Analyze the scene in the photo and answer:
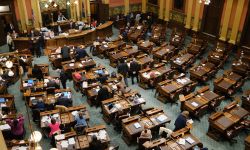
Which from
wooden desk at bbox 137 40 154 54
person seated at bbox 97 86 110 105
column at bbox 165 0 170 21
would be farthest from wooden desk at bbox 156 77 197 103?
column at bbox 165 0 170 21

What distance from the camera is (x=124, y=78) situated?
46.5 ft

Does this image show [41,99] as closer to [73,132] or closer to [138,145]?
[73,132]

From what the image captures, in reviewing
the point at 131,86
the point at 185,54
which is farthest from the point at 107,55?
the point at 185,54

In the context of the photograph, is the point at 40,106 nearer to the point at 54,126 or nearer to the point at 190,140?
the point at 54,126

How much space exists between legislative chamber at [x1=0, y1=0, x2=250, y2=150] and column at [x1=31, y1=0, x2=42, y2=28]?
73 mm

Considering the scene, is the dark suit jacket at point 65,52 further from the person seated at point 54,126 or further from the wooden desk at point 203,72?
the wooden desk at point 203,72

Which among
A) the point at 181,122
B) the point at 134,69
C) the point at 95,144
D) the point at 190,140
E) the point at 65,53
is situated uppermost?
the point at 65,53

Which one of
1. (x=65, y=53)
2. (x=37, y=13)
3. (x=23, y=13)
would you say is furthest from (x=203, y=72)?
(x=23, y=13)

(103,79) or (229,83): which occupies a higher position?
(103,79)

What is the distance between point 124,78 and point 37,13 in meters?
Answer: 10.0

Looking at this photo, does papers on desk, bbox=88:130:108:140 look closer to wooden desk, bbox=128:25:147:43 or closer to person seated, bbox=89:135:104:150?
person seated, bbox=89:135:104:150

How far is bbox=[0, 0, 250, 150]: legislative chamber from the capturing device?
1010cm

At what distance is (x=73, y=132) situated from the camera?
9.74 metres

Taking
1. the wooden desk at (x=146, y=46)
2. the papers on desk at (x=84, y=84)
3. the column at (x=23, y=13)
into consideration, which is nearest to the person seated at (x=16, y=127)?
the papers on desk at (x=84, y=84)
